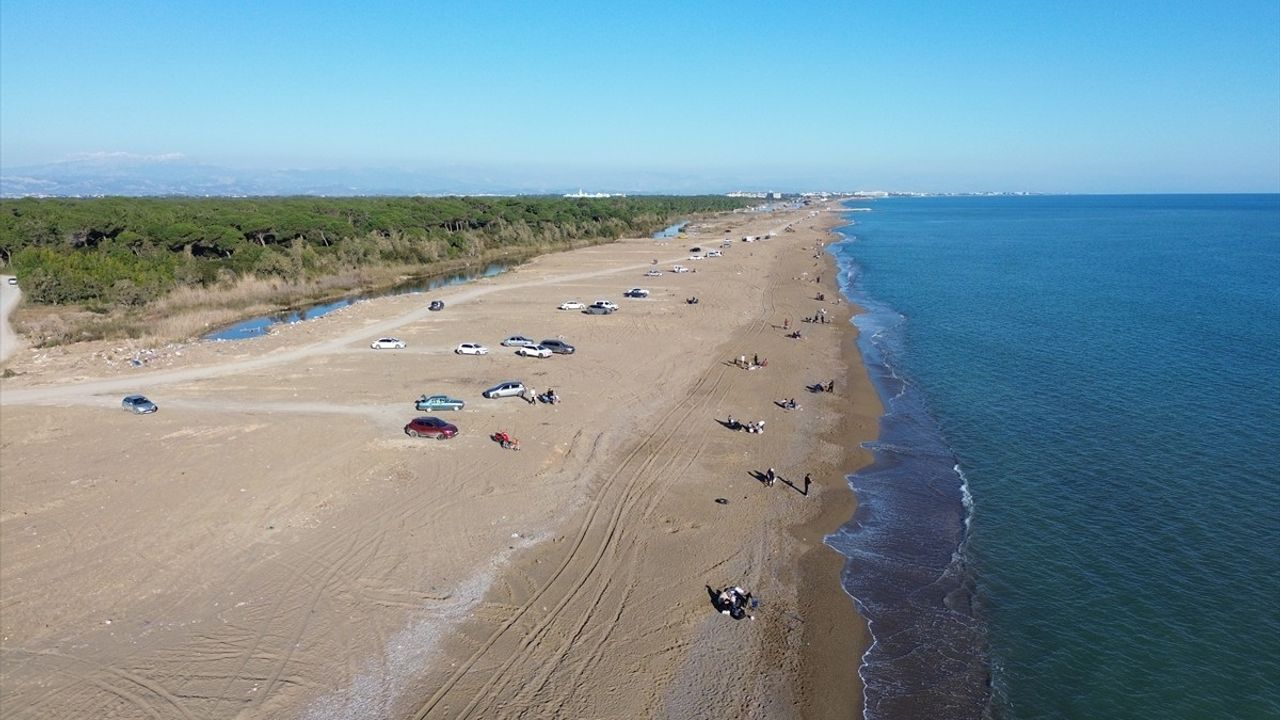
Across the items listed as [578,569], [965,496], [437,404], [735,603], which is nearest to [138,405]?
[437,404]

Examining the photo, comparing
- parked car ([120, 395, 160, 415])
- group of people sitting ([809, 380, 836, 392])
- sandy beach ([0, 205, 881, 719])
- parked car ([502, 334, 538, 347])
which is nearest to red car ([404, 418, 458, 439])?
sandy beach ([0, 205, 881, 719])

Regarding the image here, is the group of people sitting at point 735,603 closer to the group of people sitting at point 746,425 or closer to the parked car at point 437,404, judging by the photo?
the group of people sitting at point 746,425

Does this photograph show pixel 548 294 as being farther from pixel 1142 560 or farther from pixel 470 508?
pixel 1142 560

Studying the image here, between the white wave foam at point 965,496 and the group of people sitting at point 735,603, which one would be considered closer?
the group of people sitting at point 735,603

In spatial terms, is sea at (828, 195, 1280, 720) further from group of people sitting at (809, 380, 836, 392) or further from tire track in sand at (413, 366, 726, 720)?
tire track in sand at (413, 366, 726, 720)

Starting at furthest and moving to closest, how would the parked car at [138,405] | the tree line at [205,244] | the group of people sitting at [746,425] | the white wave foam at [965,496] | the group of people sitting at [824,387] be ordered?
the tree line at [205,244], the group of people sitting at [824,387], the parked car at [138,405], the group of people sitting at [746,425], the white wave foam at [965,496]

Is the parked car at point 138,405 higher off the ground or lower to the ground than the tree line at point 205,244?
lower

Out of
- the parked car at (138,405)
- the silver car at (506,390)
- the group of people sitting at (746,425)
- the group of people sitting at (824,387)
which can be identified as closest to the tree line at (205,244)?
the parked car at (138,405)
